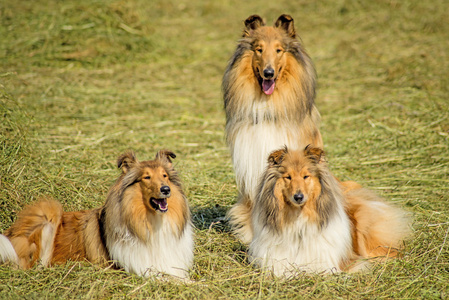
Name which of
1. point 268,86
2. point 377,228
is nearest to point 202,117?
point 268,86

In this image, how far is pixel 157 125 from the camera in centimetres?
946

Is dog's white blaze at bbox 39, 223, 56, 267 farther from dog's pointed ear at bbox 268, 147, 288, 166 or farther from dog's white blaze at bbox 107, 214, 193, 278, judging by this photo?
dog's pointed ear at bbox 268, 147, 288, 166

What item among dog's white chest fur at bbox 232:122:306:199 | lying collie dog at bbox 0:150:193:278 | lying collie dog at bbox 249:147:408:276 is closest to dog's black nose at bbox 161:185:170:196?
lying collie dog at bbox 0:150:193:278

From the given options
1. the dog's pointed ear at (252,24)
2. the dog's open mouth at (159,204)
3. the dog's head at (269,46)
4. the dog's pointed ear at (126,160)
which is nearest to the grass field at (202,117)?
the dog's open mouth at (159,204)

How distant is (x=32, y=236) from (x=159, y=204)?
1433 mm

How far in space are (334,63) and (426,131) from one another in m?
4.31

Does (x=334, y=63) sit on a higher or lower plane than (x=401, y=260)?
higher

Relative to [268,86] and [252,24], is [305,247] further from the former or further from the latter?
[252,24]

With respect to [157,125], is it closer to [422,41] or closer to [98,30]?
[98,30]

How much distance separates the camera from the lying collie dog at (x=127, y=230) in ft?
15.9

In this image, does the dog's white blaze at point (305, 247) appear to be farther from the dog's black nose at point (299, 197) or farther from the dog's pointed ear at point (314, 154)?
the dog's pointed ear at point (314, 154)

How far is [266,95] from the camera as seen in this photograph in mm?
5684

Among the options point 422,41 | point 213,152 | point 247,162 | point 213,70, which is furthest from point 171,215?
point 422,41

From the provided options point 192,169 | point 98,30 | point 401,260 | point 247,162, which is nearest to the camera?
point 401,260
